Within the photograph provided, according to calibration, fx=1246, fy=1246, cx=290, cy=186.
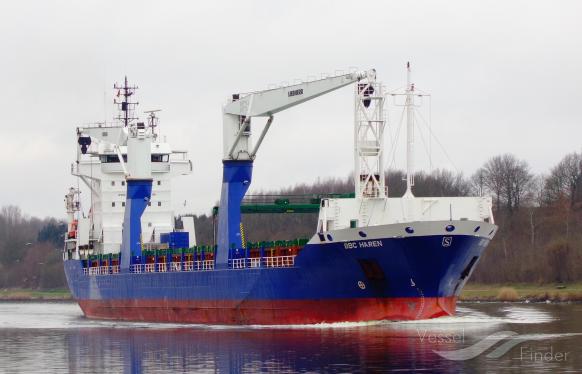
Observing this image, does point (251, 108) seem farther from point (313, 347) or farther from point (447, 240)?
point (313, 347)

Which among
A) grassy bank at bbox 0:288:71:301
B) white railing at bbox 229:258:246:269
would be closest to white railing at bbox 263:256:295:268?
white railing at bbox 229:258:246:269

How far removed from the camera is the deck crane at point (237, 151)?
185 feet

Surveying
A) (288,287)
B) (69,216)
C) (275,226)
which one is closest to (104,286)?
(69,216)

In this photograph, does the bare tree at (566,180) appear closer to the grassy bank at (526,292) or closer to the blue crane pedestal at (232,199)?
the grassy bank at (526,292)

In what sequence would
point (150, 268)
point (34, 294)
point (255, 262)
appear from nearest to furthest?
1. point (255, 262)
2. point (150, 268)
3. point (34, 294)

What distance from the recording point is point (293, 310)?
52156mm

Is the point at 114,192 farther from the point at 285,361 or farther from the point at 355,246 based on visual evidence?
the point at 285,361

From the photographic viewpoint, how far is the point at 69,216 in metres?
80.8

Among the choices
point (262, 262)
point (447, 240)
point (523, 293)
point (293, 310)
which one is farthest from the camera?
point (523, 293)

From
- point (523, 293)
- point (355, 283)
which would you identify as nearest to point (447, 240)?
point (355, 283)

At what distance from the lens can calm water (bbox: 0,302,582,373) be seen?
1484 inches

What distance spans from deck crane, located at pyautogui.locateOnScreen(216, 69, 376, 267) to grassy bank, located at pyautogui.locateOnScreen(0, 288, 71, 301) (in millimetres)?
64724

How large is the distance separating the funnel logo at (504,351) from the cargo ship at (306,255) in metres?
5.29

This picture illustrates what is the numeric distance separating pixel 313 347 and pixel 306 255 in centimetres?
906
